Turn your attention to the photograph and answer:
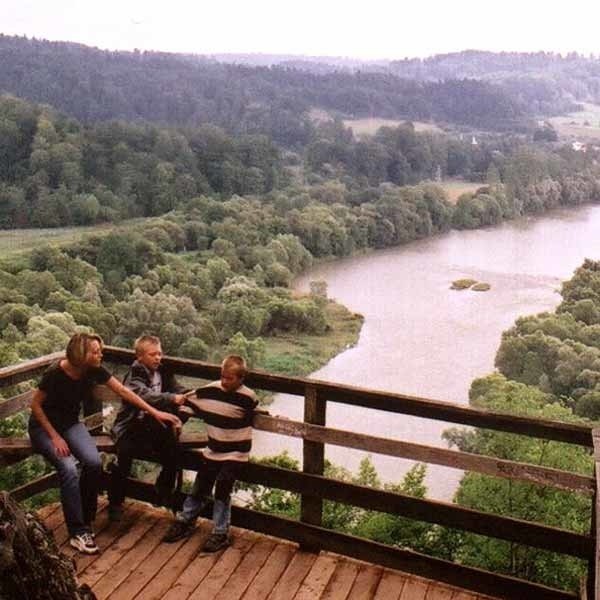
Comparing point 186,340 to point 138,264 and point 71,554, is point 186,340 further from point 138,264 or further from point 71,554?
point 71,554

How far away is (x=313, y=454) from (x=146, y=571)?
1.08 m

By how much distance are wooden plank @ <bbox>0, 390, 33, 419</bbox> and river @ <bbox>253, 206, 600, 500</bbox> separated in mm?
27138

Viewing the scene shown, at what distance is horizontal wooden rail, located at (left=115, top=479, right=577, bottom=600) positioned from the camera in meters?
3.92

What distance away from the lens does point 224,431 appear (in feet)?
14.1

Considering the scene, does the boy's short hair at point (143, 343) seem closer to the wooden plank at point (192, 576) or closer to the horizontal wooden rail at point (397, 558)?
the horizontal wooden rail at point (397, 558)

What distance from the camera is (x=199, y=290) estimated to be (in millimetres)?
60375

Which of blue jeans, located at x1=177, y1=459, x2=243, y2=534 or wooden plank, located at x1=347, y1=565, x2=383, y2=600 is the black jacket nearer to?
blue jeans, located at x1=177, y1=459, x2=243, y2=534

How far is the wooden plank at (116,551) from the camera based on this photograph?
4078 mm

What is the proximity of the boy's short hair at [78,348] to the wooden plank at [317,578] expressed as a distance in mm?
1678

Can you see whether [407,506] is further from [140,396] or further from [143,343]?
[143,343]

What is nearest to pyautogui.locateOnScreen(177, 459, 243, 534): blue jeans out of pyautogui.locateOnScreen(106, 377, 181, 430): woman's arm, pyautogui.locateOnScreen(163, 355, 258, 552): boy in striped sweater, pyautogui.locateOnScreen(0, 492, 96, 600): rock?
pyautogui.locateOnScreen(163, 355, 258, 552): boy in striped sweater

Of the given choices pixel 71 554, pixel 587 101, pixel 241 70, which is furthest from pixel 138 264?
pixel 587 101

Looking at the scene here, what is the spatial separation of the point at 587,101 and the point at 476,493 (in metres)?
144

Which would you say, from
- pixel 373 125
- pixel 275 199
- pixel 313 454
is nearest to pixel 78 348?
pixel 313 454
